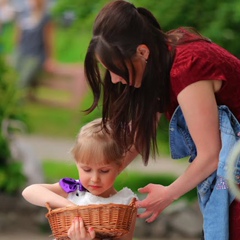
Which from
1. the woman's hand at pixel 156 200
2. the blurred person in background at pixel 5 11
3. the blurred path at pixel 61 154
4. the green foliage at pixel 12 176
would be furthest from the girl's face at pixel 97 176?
the blurred person in background at pixel 5 11

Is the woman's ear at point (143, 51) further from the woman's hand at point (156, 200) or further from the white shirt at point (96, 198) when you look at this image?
the white shirt at point (96, 198)

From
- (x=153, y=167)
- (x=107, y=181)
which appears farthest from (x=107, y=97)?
(x=153, y=167)

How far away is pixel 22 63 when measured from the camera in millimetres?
12844

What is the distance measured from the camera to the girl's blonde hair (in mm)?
3686

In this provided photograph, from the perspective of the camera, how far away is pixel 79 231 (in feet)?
11.5

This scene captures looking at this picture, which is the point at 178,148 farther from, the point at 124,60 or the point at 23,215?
the point at 23,215

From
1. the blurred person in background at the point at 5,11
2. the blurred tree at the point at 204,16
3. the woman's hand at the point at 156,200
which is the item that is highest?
the woman's hand at the point at 156,200

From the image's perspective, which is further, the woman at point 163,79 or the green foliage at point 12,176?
the green foliage at point 12,176

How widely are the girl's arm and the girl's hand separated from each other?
162 mm

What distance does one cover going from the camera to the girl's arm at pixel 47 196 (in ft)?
12.1

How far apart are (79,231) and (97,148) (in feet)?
1.22

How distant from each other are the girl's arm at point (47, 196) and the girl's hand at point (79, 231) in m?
0.16

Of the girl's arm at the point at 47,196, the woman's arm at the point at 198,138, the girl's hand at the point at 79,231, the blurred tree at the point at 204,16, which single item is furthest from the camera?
the blurred tree at the point at 204,16

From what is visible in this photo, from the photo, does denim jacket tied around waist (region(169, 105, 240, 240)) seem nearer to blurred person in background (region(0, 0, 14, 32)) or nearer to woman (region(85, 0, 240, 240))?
woman (region(85, 0, 240, 240))
